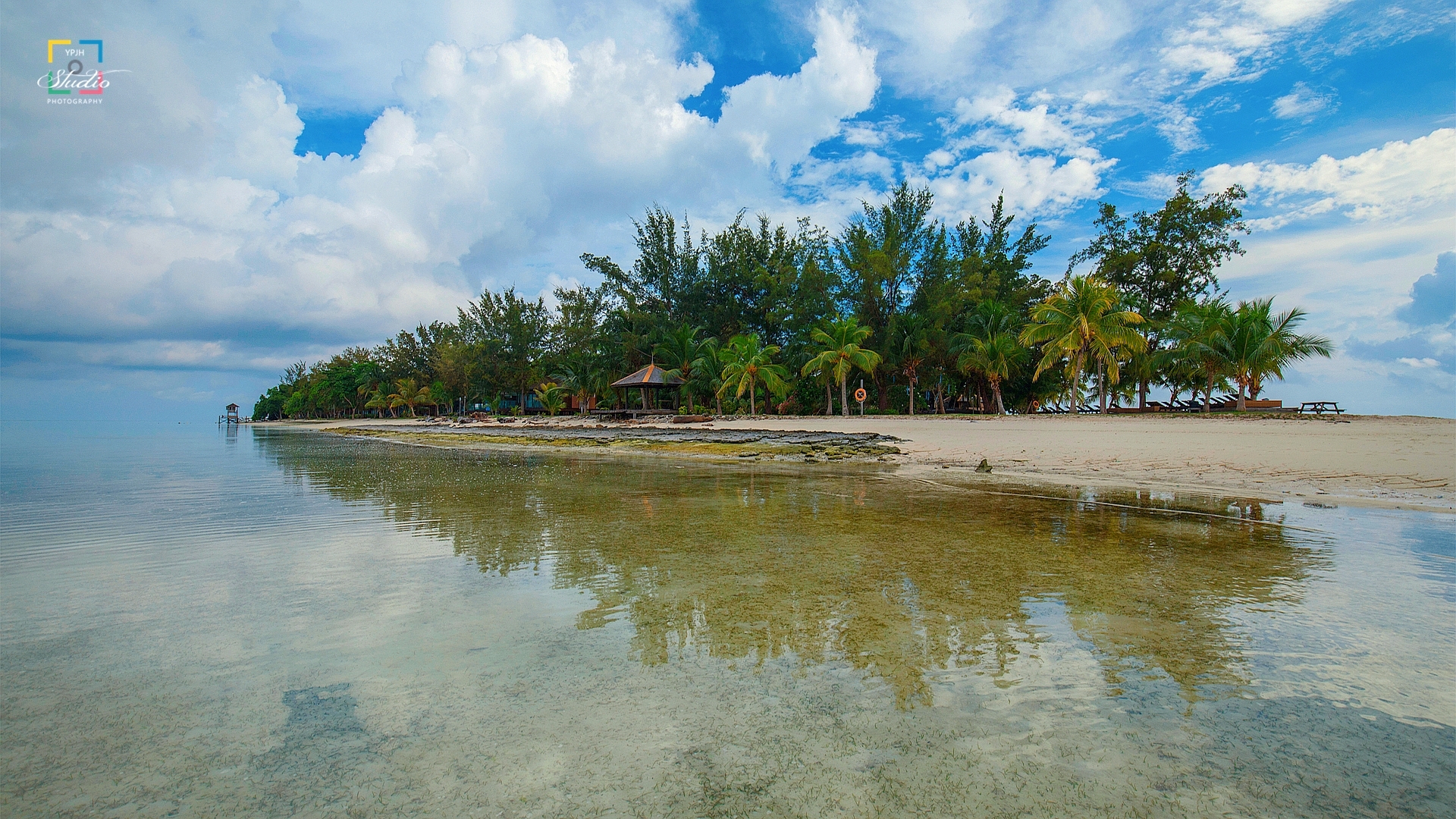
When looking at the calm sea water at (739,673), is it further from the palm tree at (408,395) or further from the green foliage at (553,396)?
the palm tree at (408,395)

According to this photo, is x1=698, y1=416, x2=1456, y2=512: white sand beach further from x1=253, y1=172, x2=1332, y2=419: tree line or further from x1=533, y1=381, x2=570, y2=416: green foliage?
x1=533, y1=381, x2=570, y2=416: green foliage

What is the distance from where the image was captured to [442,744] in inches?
89.8

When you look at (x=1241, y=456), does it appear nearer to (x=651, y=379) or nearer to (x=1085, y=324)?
(x=1085, y=324)

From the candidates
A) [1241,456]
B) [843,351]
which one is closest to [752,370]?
[843,351]

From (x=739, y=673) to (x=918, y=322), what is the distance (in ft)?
108

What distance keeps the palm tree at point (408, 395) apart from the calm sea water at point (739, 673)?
62472 mm

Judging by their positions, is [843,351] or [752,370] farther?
[752,370]

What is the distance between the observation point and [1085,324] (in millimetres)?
25828

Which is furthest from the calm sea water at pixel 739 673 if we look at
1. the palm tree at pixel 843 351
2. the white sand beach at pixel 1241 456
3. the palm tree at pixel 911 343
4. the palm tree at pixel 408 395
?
the palm tree at pixel 408 395

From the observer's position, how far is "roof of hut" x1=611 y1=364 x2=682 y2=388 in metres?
34.9

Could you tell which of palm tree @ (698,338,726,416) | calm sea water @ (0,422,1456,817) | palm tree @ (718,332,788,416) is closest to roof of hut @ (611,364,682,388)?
palm tree @ (698,338,726,416)

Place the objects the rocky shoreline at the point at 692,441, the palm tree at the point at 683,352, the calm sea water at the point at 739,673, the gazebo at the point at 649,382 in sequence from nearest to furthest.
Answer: the calm sea water at the point at 739,673, the rocky shoreline at the point at 692,441, the gazebo at the point at 649,382, the palm tree at the point at 683,352

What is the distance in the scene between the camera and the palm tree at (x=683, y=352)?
37094 mm

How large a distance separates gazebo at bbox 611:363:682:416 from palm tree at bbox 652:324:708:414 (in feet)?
2.11
